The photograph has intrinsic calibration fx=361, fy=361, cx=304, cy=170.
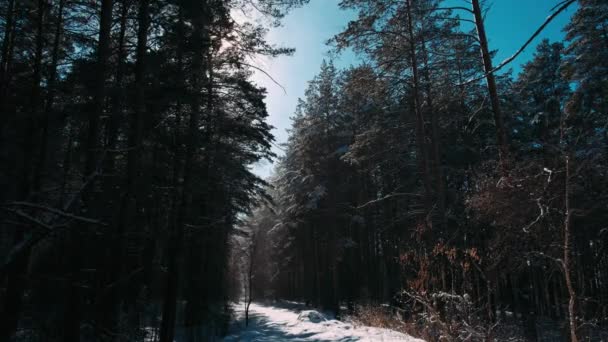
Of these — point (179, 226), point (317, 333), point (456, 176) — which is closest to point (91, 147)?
point (179, 226)

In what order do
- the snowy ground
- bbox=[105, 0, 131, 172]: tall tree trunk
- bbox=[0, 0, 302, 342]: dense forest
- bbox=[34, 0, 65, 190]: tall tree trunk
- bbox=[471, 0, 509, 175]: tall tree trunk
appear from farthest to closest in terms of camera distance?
the snowy ground, bbox=[471, 0, 509, 175]: tall tree trunk, bbox=[34, 0, 65, 190]: tall tree trunk, bbox=[105, 0, 131, 172]: tall tree trunk, bbox=[0, 0, 302, 342]: dense forest

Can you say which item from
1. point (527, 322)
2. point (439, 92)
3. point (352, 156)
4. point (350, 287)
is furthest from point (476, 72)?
point (350, 287)

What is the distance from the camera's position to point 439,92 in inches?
482

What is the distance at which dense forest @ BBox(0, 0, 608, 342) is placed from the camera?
19.7ft

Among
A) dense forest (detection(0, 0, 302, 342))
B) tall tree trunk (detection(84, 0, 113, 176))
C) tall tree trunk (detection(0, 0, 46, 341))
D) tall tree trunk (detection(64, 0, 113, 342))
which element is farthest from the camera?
tall tree trunk (detection(0, 0, 46, 341))

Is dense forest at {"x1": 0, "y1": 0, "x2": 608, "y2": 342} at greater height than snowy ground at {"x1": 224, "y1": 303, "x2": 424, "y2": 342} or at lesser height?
greater

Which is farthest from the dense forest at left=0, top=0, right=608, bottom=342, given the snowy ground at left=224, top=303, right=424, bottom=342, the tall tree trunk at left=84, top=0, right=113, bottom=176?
the snowy ground at left=224, top=303, right=424, bottom=342

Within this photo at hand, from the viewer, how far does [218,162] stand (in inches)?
412

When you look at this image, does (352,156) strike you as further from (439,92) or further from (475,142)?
(475,142)

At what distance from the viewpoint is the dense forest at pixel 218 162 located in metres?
6.00

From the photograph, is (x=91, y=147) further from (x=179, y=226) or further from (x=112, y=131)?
(x=179, y=226)

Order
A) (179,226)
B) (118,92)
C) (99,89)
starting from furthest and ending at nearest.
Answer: (179,226) → (118,92) → (99,89)

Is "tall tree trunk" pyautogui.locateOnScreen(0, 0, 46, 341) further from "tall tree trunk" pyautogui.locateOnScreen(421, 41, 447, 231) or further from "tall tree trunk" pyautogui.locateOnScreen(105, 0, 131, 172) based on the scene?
"tall tree trunk" pyautogui.locateOnScreen(421, 41, 447, 231)

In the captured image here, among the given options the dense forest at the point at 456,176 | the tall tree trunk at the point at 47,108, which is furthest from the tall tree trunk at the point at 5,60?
the dense forest at the point at 456,176
